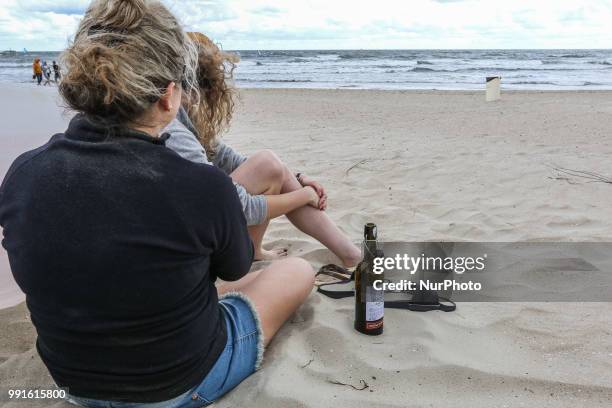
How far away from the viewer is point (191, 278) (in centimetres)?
156

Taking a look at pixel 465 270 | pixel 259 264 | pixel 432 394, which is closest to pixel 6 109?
pixel 259 264

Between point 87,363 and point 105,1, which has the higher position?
point 105,1

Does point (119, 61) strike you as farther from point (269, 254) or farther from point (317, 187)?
point (269, 254)

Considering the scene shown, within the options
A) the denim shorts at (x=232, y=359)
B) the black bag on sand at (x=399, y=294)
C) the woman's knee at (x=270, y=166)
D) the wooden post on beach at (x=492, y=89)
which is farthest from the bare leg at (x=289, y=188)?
the wooden post on beach at (x=492, y=89)

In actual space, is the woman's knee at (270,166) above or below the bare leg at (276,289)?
above

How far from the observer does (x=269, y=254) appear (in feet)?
10.5

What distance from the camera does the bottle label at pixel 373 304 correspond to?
2.23 metres

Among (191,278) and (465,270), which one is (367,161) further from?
(191,278)

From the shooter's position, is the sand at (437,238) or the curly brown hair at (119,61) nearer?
the curly brown hair at (119,61)

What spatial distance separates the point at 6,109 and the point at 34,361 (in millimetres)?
9064

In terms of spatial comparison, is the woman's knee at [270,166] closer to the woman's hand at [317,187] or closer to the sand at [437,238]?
the woman's hand at [317,187]
